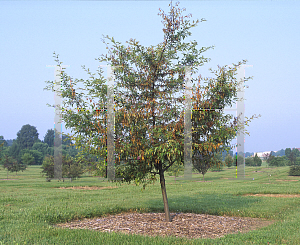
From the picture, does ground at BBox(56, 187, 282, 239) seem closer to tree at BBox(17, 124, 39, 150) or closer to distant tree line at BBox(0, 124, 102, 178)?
distant tree line at BBox(0, 124, 102, 178)

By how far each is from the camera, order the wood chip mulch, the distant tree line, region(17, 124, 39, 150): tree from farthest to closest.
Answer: region(17, 124, 39, 150): tree, the distant tree line, the wood chip mulch

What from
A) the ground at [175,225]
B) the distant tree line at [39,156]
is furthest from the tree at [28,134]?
the ground at [175,225]

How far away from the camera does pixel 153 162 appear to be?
966cm

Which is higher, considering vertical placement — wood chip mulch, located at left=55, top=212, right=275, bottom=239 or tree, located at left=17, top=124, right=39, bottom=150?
tree, located at left=17, top=124, right=39, bottom=150

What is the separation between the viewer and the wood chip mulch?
341 inches

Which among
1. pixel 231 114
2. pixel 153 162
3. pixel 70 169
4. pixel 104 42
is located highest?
pixel 104 42

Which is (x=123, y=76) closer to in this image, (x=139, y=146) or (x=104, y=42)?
(x=104, y=42)

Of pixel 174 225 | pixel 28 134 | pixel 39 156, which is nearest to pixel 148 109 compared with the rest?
pixel 174 225

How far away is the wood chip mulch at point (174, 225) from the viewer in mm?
8653

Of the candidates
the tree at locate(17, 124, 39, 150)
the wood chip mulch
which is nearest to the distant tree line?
the tree at locate(17, 124, 39, 150)

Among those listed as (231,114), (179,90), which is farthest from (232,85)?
(179,90)

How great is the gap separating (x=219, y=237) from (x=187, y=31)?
715cm

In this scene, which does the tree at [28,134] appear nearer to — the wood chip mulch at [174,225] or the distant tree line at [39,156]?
the distant tree line at [39,156]

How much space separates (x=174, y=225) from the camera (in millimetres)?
9492
